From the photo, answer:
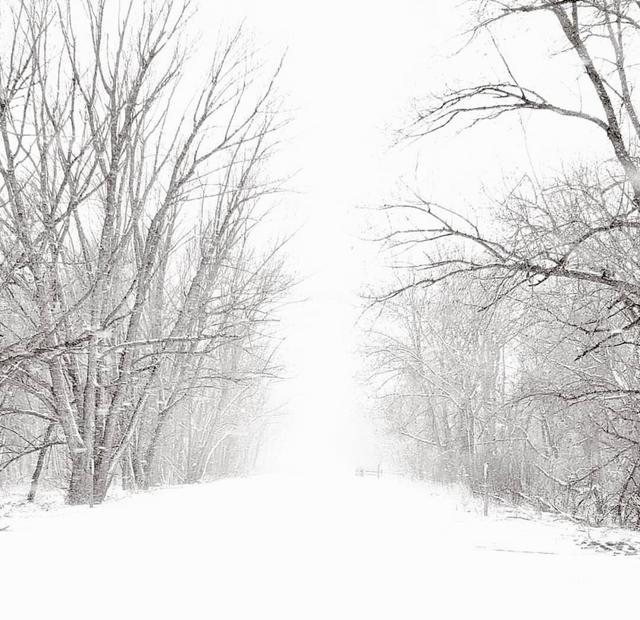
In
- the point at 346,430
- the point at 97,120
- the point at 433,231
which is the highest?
the point at 97,120

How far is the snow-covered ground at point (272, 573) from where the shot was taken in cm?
348

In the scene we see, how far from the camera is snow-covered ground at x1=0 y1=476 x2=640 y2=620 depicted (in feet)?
11.4

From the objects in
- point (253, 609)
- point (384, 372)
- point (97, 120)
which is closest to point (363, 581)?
point (253, 609)

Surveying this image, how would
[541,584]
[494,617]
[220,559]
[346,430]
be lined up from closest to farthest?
[494,617] → [541,584] → [220,559] → [346,430]

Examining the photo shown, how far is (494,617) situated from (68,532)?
3730 mm

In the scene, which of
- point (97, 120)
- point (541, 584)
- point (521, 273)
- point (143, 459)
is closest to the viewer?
point (541, 584)

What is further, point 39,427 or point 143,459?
point 39,427

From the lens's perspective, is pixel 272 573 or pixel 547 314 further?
pixel 547 314

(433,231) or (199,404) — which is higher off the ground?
(433,231)

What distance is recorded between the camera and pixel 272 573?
4.43 meters

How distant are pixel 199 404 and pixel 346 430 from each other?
67.5 metres

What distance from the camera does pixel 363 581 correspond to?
4297mm

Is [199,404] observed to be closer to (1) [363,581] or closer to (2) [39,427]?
(2) [39,427]

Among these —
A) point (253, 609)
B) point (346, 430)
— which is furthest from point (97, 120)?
point (346, 430)
